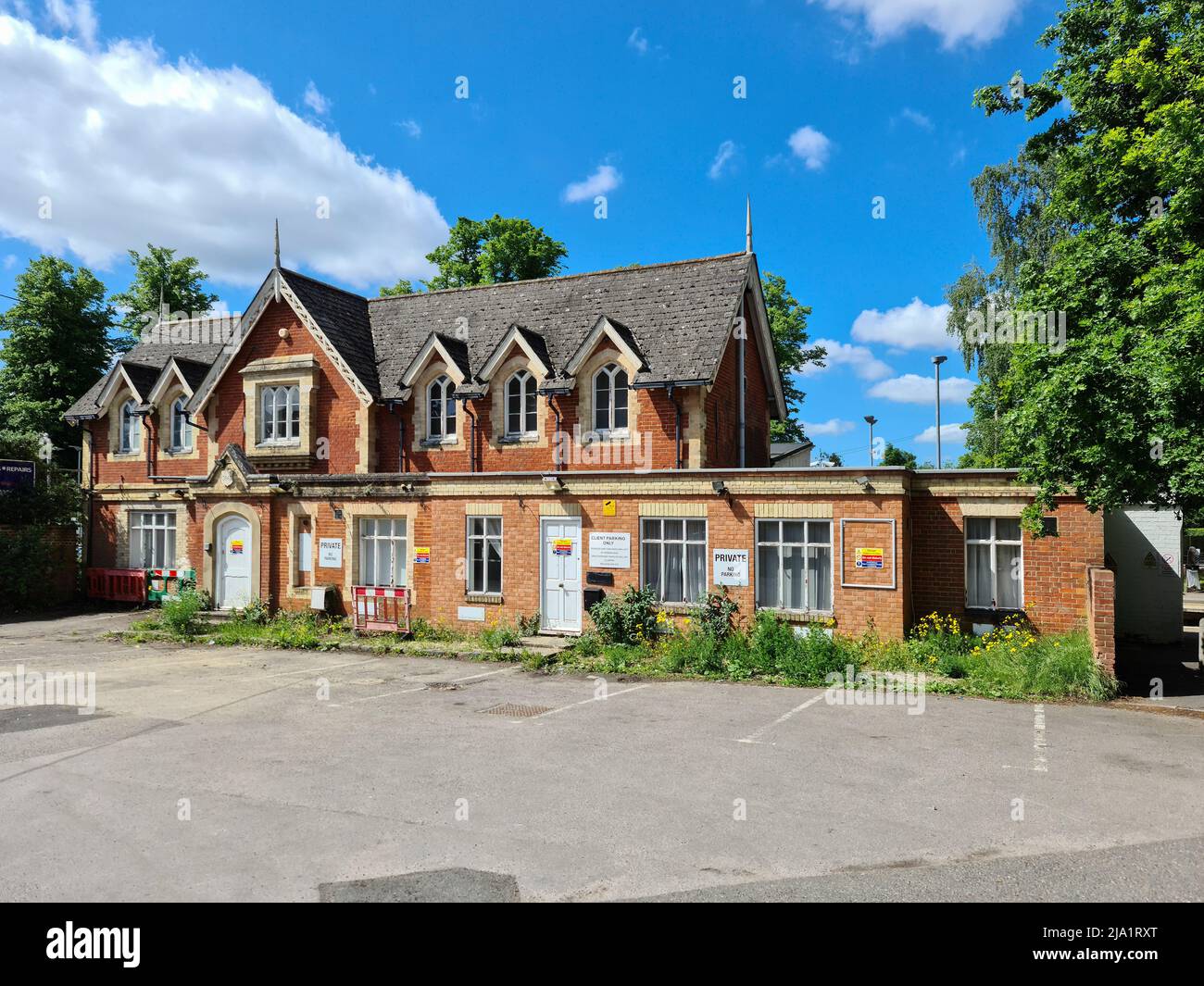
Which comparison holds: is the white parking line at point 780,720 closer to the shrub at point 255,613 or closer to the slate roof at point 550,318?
the slate roof at point 550,318

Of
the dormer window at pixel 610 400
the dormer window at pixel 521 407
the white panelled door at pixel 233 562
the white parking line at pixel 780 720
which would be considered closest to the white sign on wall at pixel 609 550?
the dormer window at pixel 610 400

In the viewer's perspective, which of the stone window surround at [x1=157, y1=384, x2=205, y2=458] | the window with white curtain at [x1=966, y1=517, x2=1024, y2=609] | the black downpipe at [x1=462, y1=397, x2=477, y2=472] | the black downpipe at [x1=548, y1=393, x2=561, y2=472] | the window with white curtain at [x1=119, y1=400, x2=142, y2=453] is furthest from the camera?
the window with white curtain at [x1=119, y1=400, x2=142, y2=453]

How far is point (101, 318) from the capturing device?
118 ft

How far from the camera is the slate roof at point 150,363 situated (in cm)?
2608

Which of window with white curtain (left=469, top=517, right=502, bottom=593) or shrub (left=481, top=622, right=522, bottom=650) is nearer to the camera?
shrub (left=481, top=622, right=522, bottom=650)

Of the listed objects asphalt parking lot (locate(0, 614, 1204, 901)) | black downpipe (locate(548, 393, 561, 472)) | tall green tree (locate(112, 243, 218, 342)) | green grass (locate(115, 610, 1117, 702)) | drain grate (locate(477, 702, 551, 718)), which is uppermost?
tall green tree (locate(112, 243, 218, 342))

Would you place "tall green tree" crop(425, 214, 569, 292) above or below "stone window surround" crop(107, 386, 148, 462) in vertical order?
A: above

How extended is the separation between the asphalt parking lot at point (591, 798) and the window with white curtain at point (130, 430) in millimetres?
16188

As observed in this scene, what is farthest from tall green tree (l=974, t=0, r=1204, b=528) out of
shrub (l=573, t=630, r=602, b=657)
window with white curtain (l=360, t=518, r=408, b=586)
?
window with white curtain (l=360, t=518, r=408, b=586)

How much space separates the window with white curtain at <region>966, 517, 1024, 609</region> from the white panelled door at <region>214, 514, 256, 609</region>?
16.7 metres

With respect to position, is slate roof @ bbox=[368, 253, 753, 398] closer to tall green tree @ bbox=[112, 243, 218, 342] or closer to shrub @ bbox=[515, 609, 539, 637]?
shrub @ bbox=[515, 609, 539, 637]

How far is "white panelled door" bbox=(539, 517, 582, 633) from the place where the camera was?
1691cm
